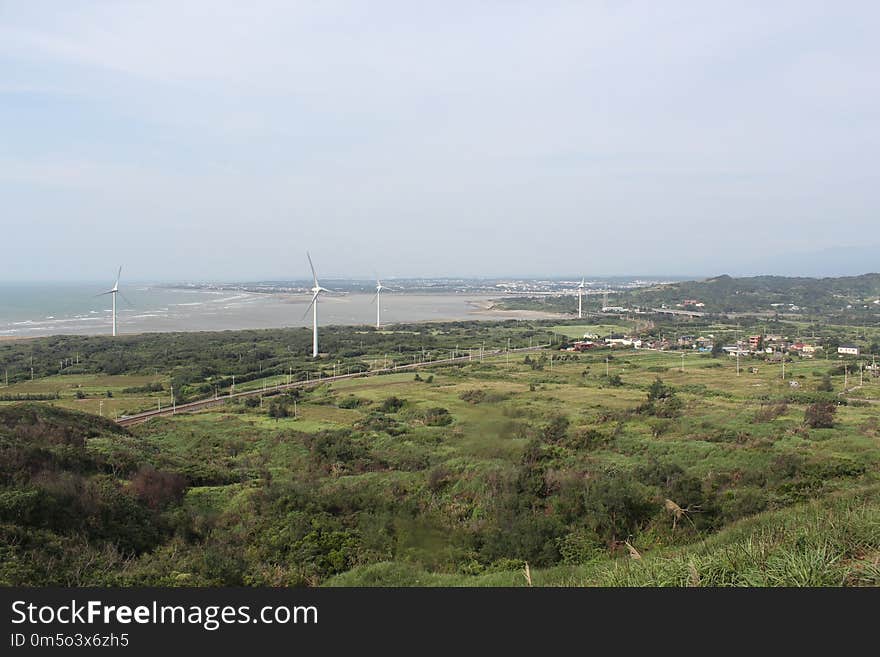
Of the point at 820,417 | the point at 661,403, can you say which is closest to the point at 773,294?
the point at 661,403

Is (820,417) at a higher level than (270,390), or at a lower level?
higher

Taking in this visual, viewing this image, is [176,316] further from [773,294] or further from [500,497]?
[773,294]

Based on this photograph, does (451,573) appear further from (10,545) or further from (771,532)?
(10,545)

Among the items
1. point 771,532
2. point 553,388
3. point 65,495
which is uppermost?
point 771,532

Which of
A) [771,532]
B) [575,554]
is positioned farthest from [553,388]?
[771,532]

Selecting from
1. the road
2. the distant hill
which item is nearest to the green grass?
the road

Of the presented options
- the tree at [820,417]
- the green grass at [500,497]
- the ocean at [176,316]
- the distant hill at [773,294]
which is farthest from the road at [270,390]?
the distant hill at [773,294]

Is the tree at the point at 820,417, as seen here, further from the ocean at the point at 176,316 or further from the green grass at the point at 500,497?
the ocean at the point at 176,316

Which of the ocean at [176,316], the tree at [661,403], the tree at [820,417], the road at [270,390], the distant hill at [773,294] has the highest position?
the distant hill at [773,294]

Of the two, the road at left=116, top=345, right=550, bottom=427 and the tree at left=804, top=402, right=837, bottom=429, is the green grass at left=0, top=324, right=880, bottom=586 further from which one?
the road at left=116, top=345, right=550, bottom=427

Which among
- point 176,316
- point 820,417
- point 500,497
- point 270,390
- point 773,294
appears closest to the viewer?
point 500,497

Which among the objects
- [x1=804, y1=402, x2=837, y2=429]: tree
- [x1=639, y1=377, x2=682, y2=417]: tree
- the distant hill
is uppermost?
the distant hill
